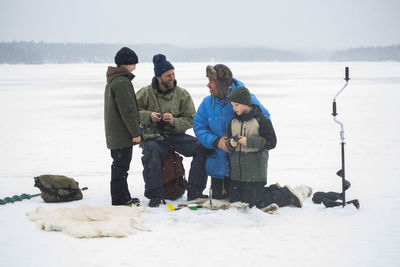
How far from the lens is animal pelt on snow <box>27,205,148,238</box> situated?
4.03 m

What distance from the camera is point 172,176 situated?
5.22 m

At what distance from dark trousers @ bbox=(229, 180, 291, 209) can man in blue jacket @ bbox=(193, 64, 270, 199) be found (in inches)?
7.5

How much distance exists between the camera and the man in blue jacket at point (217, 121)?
488 cm

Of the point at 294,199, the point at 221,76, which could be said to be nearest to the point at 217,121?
the point at 221,76

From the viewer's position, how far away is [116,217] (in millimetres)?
4445

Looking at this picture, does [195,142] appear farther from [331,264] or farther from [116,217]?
[331,264]

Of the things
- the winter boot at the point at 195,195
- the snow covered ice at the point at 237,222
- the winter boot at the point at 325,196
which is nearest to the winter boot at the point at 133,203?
the snow covered ice at the point at 237,222

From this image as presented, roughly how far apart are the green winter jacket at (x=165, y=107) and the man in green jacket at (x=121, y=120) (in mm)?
398

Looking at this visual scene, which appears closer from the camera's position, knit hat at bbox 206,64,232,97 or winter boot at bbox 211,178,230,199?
knit hat at bbox 206,64,232,97

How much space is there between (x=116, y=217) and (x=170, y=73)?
1723mm

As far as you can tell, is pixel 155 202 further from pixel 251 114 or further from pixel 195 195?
pixel 251 114

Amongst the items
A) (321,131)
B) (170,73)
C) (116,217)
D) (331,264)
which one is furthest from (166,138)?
(321,131)

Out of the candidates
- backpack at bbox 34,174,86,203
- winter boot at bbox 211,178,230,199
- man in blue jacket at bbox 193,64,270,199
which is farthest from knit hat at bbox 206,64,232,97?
backpack at bbox 34,174,86,203

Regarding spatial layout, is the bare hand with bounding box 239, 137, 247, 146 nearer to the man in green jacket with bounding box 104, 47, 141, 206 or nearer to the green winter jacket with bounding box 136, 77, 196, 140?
the green winter jacket with bounding box 136, 77, 196, 140
